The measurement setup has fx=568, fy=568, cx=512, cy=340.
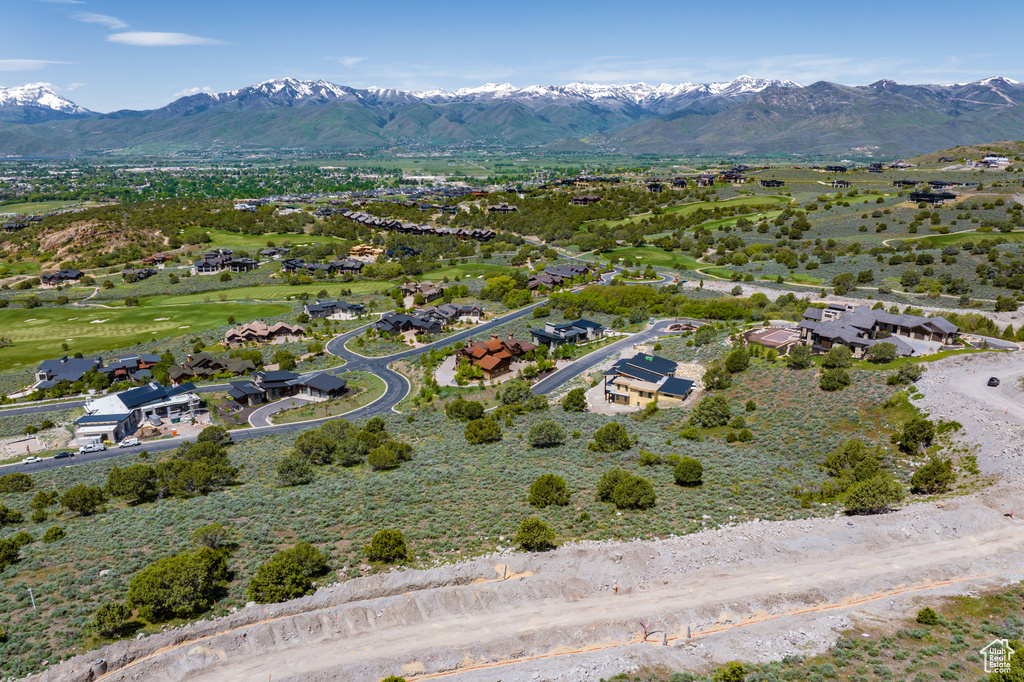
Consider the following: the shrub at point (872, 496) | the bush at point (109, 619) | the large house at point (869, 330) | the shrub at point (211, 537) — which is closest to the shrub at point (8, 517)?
the shrub at point (211, 537)

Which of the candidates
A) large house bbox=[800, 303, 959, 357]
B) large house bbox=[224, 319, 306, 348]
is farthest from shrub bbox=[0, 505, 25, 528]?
large house bbox=[800, 303, 959, 357]

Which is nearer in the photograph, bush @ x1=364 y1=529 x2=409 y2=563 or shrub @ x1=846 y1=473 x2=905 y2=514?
bush @ x1=364 y1=529 x2=409 y2=563

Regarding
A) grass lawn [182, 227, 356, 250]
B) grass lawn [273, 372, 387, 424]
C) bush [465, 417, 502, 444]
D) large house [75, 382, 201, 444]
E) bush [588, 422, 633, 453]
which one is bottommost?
grass lawn [273, 372, 387, 424]

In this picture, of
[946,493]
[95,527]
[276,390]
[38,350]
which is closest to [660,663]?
[946,493]

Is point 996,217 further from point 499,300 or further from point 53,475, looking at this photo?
point 53,475

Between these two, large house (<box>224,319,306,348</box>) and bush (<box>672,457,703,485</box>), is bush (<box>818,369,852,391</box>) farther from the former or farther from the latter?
large house (<box>224,319,306,348</box>)
